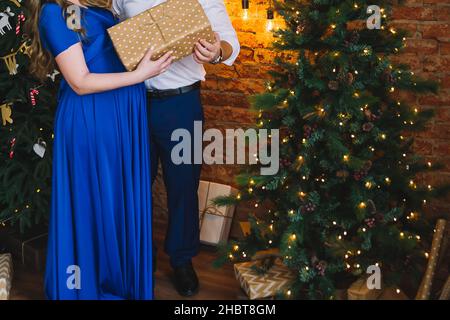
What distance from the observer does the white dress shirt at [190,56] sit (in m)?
2.54

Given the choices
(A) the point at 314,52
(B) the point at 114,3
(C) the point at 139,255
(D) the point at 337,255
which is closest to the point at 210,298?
(C) the point at 139,255

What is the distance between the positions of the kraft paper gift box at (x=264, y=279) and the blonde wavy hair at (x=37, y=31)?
1168mm

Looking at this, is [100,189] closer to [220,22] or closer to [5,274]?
[5,274]

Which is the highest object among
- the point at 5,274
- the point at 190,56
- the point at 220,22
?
the point at 220,22

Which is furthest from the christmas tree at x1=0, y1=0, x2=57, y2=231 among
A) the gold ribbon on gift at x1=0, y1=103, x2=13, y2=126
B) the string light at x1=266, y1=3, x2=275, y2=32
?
the string light at x1=266, y1=3, x2=275, y2=32

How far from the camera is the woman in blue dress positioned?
2291 millimetres

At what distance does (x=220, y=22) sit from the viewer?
2.64 metres

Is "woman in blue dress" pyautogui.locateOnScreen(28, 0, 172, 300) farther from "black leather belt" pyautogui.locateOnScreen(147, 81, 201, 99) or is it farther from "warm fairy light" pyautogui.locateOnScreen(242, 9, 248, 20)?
"warm fairy light" pyautogui.locateOnScreen(242, 9, 248, 20)

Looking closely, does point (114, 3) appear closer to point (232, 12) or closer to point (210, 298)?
point (232, 12)

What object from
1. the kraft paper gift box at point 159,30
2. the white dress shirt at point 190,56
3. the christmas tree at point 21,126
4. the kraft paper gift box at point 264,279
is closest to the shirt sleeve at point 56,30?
the kraft paper gift box at point 159,30

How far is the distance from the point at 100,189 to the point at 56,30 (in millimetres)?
621

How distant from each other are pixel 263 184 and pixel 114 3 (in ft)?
3.21

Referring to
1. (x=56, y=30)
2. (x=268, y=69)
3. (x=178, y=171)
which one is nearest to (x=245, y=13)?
(x=268, y=69)

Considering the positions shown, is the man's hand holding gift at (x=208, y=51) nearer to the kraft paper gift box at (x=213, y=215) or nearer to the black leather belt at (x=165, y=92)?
the black leather belt at (x=165, y=92)
